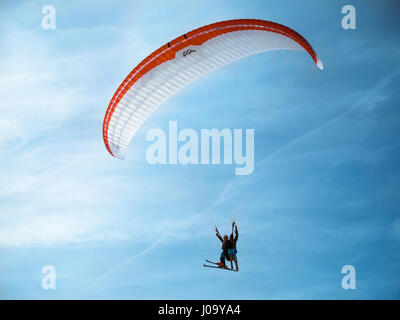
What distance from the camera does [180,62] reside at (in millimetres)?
16328

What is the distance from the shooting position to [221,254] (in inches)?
688

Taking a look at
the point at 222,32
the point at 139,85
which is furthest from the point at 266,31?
the point at 139,85

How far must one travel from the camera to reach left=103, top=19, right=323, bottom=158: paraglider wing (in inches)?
609

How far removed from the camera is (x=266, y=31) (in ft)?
51.3

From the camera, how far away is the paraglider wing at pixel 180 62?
15.5m
